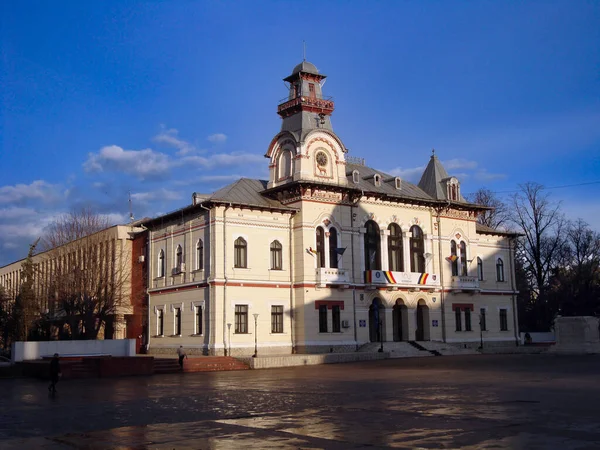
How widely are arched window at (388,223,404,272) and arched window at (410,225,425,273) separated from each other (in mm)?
1113

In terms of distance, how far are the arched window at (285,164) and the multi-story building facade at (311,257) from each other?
78 millimetres

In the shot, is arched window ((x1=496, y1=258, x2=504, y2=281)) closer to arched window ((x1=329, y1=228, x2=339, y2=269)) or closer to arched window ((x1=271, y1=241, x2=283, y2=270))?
arched window ((x1=329, y1=228, x2=339, y2=269))

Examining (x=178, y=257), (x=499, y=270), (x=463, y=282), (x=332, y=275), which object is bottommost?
(x=463, y=282)

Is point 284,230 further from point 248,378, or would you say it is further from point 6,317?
point 6,317

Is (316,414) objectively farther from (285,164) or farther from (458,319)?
(458,319)

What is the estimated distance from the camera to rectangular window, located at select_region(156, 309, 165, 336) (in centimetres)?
4697

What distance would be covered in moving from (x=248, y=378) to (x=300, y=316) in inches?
583

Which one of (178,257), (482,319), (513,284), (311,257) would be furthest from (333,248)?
(513,284)

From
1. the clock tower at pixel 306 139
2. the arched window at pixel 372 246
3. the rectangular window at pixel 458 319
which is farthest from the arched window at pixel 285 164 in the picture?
the rectangular window at pixel 458 319

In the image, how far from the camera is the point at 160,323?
4731 centimetres

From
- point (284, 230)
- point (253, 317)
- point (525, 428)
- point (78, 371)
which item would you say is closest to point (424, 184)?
point (284, 230)

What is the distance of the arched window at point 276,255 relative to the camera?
4406 centimetres

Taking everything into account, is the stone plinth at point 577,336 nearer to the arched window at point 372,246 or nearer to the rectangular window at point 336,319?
the arched window at point 372,246

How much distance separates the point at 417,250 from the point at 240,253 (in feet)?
47.4
